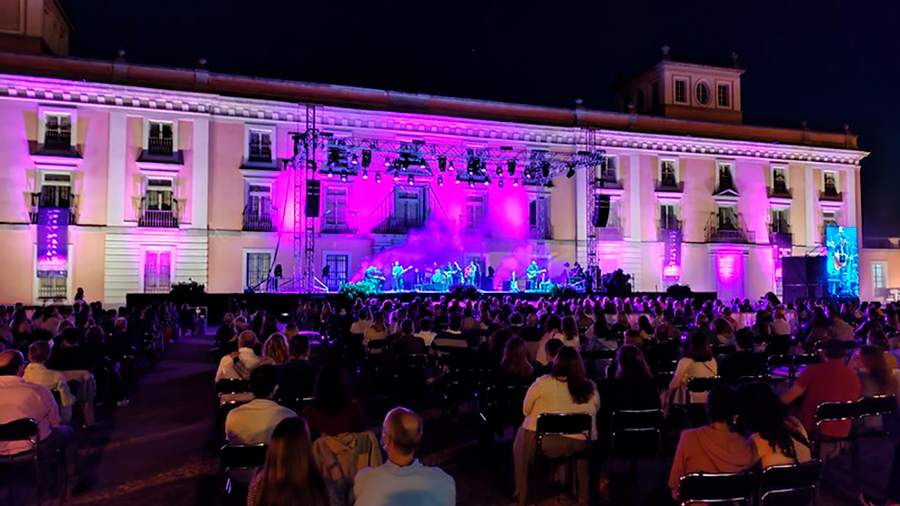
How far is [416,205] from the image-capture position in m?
31.5

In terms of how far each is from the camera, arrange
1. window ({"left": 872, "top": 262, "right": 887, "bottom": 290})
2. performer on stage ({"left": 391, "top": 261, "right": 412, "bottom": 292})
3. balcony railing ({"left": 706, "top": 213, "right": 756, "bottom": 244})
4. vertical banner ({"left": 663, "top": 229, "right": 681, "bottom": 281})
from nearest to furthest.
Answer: performer on stage ({"left": 391, "top": 261, "right": 412, "bottom": 292}) → vertical banner ({"left": 663, "top": 229, "right": 681, "bottom": 281}) → balcony railing ({"left": 706, "top": 213, "right": 756, "bottom": 244}) → window ({"left": 872, "top": 262, "right": 887, "bottom": 290})

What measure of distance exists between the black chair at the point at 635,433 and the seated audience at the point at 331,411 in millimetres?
2465

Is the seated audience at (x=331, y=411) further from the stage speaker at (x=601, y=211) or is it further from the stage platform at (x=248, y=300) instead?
the stage speaker at (x=601, y=211)

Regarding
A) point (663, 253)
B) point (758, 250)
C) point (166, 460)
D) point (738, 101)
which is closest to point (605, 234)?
point (663, 253)

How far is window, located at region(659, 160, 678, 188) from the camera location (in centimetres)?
3547

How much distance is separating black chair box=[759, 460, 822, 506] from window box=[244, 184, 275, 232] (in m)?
27.0

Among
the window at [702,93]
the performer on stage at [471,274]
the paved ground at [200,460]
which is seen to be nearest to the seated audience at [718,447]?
the paved ground at [200,460]

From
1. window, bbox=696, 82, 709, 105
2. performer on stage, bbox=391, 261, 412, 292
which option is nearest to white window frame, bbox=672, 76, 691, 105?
window, bbox=696, 82, 709, 105

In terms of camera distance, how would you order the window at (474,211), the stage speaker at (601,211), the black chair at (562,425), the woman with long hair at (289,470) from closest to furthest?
the woman with long hair at (289,470)
the black chair at (562,425)
the stage speaker at (601,211)
the window at (474,211)

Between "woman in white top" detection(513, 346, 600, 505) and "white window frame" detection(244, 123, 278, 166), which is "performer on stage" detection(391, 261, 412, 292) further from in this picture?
"woman in white top" detection(513, 346, 600, 505)

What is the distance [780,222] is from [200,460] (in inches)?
1477

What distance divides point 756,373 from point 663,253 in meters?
28.1

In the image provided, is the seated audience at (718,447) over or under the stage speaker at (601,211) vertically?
under

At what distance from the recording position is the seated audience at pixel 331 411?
4.55 metres
